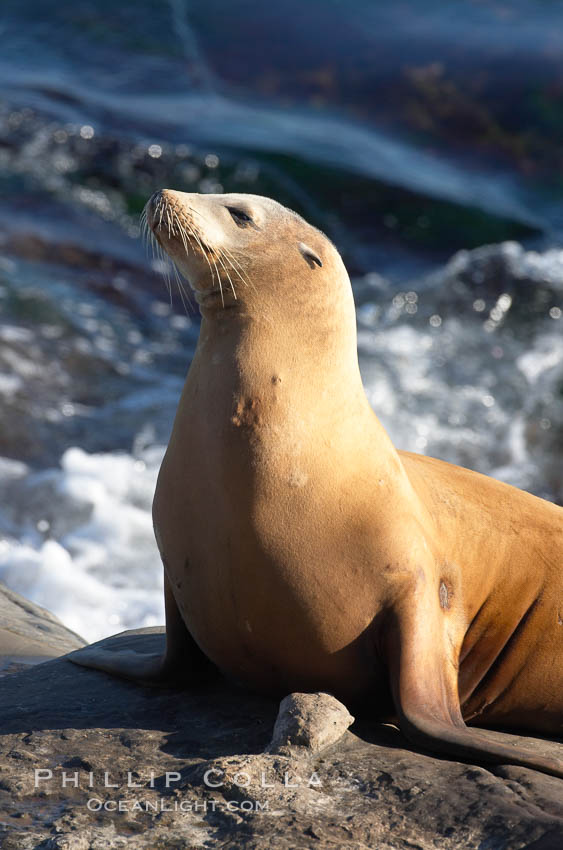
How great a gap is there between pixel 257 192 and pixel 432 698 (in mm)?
11164

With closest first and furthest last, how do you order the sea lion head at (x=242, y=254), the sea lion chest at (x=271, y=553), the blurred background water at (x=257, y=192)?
the sea lion chest at (x=271, y=553) < the sea lion head at (x=242, y=254) < the blurred background water at (x=257, y=192)

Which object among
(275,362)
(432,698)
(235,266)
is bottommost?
(432,698)

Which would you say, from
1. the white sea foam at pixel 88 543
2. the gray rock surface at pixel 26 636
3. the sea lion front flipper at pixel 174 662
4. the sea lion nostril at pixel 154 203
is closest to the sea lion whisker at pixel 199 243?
the sea lion nostril at pixel 154 203

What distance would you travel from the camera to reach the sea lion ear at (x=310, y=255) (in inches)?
153

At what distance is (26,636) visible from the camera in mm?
4965

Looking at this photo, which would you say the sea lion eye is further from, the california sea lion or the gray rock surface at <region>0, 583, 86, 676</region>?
the gray rock surface at <region>0, 583, 86, 676</region>

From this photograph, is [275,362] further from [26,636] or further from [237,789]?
[26,636]

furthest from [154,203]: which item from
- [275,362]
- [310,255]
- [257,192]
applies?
[257,192]

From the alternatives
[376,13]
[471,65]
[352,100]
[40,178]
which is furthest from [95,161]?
[376,13]

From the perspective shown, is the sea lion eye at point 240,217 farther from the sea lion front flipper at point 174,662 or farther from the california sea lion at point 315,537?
the sea lion front flipper at point 174,662

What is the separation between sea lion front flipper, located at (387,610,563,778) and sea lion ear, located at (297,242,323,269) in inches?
47.7

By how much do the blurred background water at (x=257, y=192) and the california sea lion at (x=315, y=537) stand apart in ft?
11.9

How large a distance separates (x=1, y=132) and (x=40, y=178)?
1.16 metres

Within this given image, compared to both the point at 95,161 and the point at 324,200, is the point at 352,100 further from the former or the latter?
the point at 95,161
